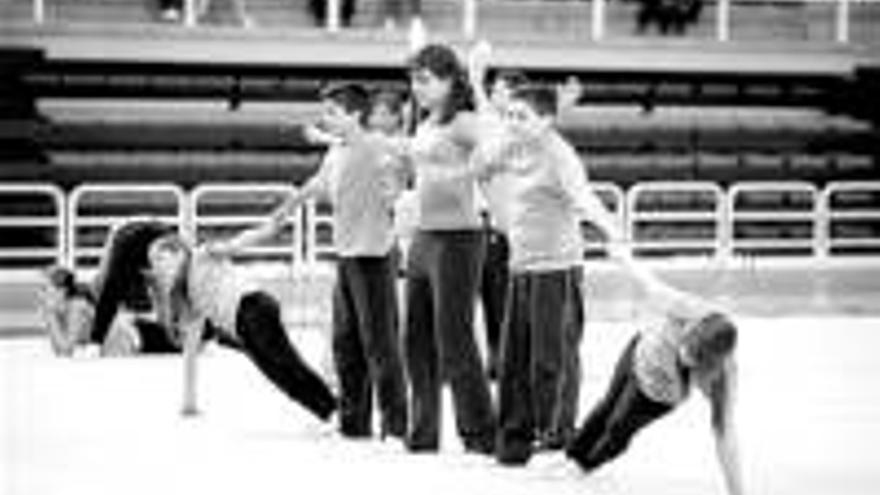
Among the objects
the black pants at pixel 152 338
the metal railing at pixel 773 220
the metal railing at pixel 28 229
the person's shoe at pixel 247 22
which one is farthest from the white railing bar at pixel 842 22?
the black pants at pixel 152 338

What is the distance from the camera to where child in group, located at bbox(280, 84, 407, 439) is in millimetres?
8336

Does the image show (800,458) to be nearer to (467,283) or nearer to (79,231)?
(467,283)

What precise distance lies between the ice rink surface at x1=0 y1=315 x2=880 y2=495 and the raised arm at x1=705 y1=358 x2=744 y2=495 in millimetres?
510

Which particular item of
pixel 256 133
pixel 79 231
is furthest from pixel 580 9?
pixel 79 231

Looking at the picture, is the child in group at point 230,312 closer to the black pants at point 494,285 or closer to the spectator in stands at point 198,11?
the black pants at point 494,285

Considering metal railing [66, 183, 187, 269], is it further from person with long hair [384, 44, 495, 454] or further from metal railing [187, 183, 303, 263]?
person with long hair [384, 44, 495, 454]

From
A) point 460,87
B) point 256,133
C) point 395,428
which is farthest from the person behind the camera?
point 256,133

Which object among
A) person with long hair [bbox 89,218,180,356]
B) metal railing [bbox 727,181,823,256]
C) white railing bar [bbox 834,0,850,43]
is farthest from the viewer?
white railing bar [bbox 834,0,850,43]

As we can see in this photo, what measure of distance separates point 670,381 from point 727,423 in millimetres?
355

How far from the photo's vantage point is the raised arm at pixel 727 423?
21.8 feet

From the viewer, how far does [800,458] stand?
8.04 meters

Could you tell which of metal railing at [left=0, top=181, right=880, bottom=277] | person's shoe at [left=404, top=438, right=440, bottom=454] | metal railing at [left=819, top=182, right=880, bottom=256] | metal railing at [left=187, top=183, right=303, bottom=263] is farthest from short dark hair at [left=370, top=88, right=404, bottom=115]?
metal railing at [left=819, top=182, right=880, bottom=256]

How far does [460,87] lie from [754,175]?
14.8 m

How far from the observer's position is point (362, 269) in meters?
8.39
